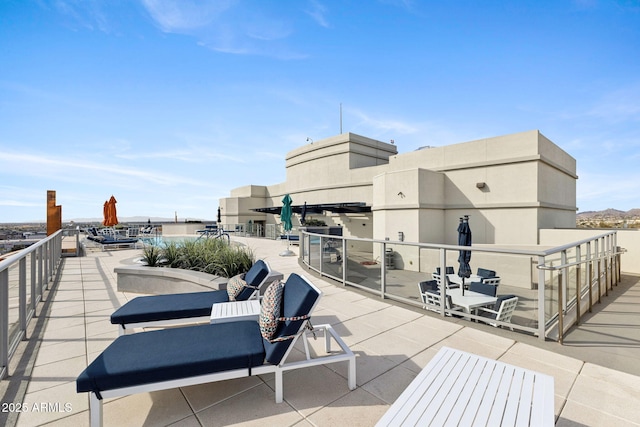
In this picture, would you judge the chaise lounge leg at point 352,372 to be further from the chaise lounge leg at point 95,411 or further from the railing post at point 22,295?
the railing post at point 22,295

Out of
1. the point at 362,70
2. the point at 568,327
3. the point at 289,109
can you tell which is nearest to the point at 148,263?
the point at 289,109

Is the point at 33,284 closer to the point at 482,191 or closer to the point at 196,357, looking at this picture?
the point at 196,357

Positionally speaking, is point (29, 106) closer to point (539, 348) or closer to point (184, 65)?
point (184, 65)

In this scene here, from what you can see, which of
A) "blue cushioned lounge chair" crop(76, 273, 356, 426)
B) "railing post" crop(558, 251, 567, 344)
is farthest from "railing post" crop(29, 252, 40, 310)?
"railing post" crop(558, 251, 567, 344)

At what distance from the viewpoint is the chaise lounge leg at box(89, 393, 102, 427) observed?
1.83m

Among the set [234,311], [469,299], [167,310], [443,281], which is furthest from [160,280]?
[469,299]

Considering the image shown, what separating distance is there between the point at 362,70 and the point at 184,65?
6.49 m

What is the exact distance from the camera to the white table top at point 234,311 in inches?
120

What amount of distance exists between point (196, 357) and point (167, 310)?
1.52 meters

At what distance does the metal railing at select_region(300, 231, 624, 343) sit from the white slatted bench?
2246mm

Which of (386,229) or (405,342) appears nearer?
(405,342)

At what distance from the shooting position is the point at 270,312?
8.19ft

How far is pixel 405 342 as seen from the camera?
3.41 metres

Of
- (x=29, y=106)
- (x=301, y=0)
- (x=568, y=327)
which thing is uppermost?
(x=301, y=0)
